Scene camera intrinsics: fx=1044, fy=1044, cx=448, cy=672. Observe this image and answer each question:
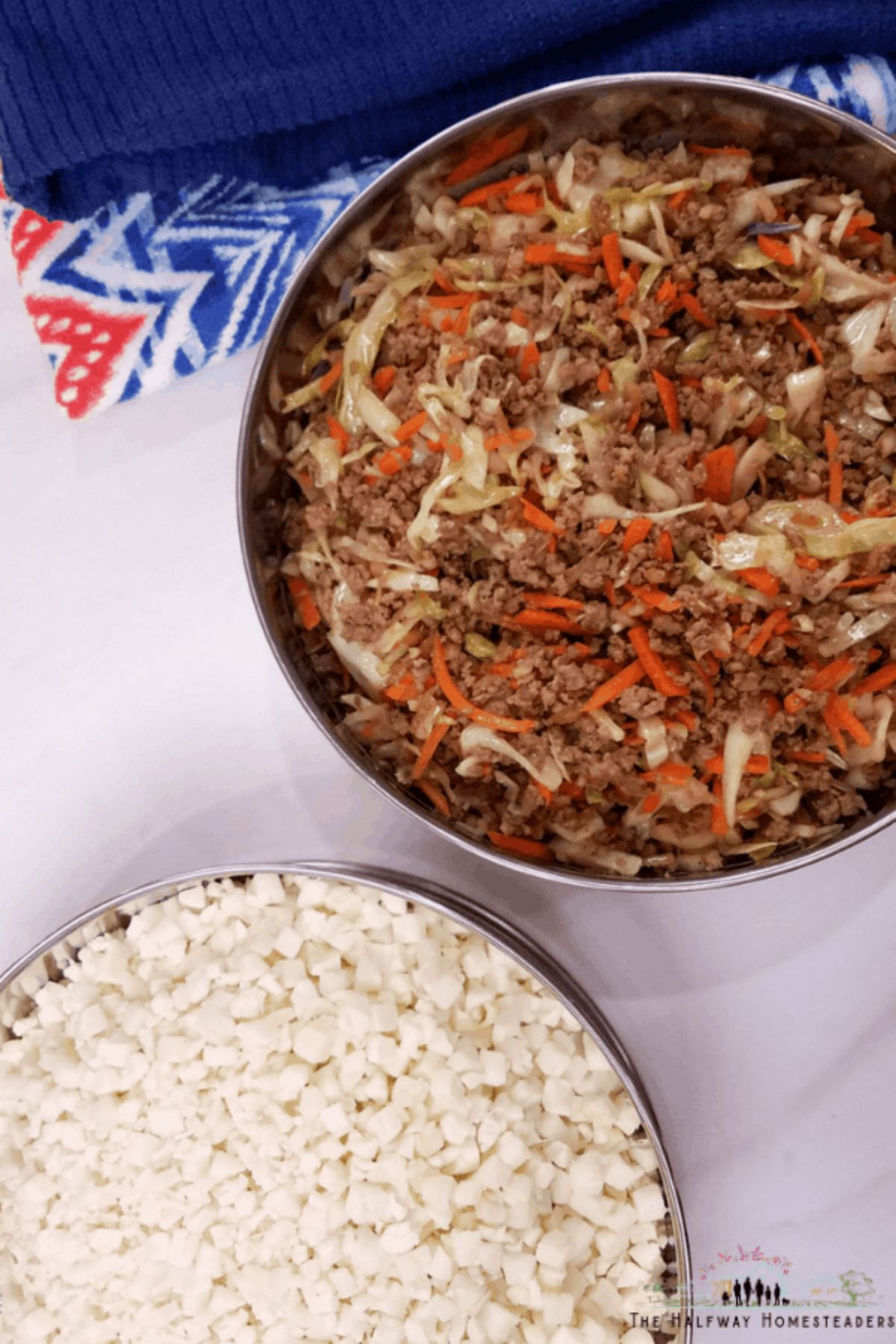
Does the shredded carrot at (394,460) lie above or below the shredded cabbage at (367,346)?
below

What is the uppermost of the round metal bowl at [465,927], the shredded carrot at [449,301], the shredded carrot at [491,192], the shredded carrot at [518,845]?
the shredded carrot at [491,192]

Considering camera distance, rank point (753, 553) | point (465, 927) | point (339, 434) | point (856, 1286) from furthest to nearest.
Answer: point (856, 1286), point (465, 927), point (339, 434), point (753, 553)

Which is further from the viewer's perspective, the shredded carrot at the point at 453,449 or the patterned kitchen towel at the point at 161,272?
the patterned kitchen towel at the point at 161,272

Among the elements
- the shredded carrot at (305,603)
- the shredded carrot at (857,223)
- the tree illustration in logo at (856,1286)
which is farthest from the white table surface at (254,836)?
the shredded carrot at (857,223)

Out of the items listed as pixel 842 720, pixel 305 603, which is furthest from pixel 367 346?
pixel 842 720

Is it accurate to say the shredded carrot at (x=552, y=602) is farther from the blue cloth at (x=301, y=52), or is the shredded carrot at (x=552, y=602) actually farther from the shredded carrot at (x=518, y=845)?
the blue cloth at (x=301, y=52)

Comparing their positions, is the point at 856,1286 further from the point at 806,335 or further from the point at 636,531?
the point at 806,335

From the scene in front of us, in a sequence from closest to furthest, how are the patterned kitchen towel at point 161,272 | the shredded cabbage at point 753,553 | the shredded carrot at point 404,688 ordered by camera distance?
the shredded cabbage at point 753,553 → the shredded carrot at point 404,688 → the patterned kitchen towel at point 161,272
